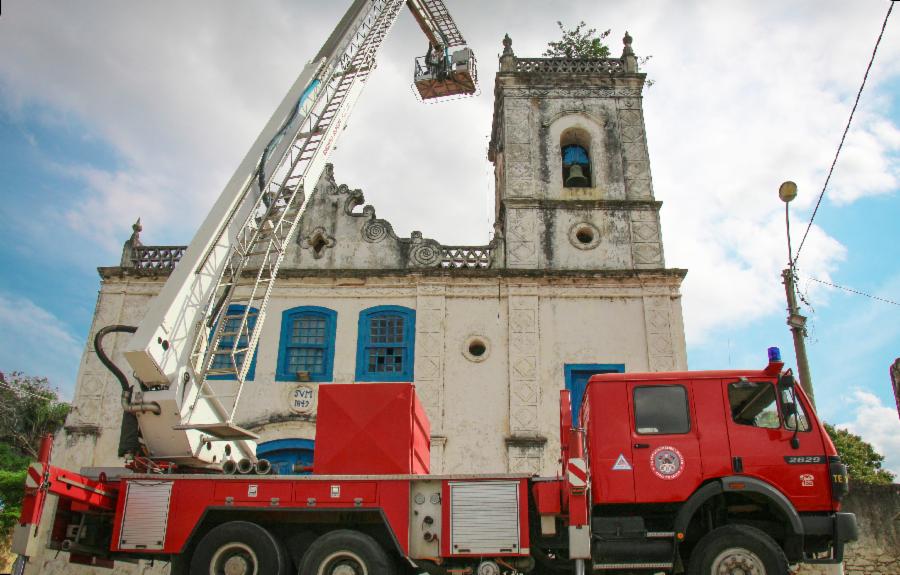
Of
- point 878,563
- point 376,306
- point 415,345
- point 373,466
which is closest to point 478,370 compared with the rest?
point 415,345

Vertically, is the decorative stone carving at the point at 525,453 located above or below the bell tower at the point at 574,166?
below

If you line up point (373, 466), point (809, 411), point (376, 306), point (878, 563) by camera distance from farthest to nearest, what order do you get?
1. point (376, 306)
2. point (878, 563)
3. point (373, 466)
4. point (809, 411)

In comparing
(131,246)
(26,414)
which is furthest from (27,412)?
(131,246)

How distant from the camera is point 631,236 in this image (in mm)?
20344

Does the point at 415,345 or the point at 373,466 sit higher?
the point at 415,345

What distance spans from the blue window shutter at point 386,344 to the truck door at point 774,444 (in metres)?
10.2

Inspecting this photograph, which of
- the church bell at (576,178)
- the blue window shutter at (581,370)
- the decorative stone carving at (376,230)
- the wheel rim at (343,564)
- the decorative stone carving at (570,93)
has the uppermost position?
the decorative stone carving at (570,93)

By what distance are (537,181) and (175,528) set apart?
14.3m

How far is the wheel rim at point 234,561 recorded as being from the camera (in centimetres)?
960

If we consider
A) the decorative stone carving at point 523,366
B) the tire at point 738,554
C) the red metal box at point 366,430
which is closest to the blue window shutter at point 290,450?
the decorative stone carving at point 523,366

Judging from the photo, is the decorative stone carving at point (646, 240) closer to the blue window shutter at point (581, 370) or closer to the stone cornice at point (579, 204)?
the stone cornice at point (579, 204)

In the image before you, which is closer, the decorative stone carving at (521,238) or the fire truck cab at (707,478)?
the fire truck cab at (707,478)

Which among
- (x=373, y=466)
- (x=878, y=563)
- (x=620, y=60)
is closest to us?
(x=373, y=466)

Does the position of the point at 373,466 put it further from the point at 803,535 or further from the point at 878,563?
the point at 878,563
